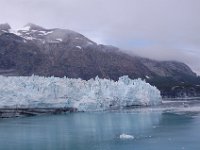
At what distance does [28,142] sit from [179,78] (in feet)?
449

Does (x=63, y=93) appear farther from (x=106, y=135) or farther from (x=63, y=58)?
Answer: (x=63, y=58)

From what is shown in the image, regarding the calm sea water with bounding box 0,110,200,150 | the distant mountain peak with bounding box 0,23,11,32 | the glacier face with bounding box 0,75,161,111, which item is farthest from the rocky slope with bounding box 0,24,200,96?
the calm sea water with bounding box 0,110,200,150

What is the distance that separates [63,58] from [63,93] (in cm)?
8623

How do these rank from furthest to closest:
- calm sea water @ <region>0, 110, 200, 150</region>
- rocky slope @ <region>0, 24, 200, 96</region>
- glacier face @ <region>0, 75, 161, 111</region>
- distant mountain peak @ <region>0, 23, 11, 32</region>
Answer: distant mountain peak @ <region>0, 23, 11, 32</region>, rocky slope @ <region>0, 24, 200, 96</region>, glacier face @ <region>0, 75, 161, 111</region>, calm sea water @ <region>0, 110, 200, 150</region>

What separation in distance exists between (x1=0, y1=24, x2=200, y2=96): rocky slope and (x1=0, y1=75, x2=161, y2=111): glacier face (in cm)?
5359

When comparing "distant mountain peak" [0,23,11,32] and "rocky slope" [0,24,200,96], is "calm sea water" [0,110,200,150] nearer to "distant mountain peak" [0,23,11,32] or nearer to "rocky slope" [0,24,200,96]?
"rocky slope" [0,24,200,96]

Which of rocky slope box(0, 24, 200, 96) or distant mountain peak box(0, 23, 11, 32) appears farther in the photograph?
distant mountain peak box(0, 23, 11, 32)

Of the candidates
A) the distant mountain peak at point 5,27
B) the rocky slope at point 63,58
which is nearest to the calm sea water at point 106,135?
the rocky slope at point 63,58

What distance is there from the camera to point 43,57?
130500mm

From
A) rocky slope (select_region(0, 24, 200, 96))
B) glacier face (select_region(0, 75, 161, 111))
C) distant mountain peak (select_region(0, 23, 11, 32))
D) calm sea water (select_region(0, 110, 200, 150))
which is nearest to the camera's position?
calm sea water (select_region(0, 110, 200, 150))

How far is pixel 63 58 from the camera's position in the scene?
134 metres

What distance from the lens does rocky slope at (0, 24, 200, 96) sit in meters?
123

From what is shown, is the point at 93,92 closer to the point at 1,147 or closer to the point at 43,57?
the point at 1,147

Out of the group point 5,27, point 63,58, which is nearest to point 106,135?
point 63,58
